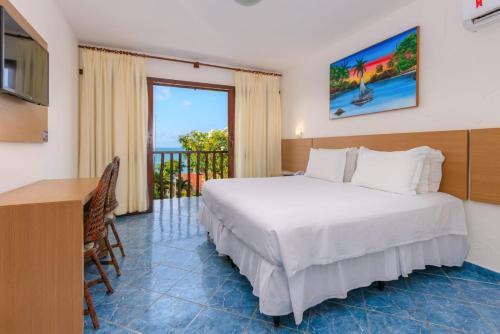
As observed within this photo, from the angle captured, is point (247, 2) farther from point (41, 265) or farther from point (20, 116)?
point (41, 265)

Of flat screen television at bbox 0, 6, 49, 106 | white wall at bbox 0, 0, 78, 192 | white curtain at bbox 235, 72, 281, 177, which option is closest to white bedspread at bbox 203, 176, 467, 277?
white wall at bbox 0, 0, 78, 192

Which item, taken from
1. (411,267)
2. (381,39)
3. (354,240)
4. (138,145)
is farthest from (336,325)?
(138,145)

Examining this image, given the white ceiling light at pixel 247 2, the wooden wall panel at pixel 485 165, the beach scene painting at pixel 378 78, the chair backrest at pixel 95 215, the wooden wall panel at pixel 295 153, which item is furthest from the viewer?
the wooden wall panel at pixel 295 153

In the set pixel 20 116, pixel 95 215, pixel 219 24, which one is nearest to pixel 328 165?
pixel 219 24

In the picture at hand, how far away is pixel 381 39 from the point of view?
9.53ft

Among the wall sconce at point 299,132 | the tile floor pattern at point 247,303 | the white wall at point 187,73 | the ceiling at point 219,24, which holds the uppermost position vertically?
the ceiling at point 219,24

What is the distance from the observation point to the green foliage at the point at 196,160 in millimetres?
4832

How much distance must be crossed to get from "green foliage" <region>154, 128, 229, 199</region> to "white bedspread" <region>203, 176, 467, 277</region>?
2.88 m

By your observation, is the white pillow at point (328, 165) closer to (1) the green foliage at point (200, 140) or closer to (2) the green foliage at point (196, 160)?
(2) the green foliage at point (196, 160)

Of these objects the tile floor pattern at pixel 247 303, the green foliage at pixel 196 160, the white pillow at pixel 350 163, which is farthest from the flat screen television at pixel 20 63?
the white pillow at pixel 350 163

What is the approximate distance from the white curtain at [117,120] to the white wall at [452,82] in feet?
10.3

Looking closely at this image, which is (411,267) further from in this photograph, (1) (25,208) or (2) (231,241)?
(1) (25,208)

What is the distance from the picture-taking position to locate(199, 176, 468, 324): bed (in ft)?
4.57

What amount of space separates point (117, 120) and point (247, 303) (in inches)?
126
